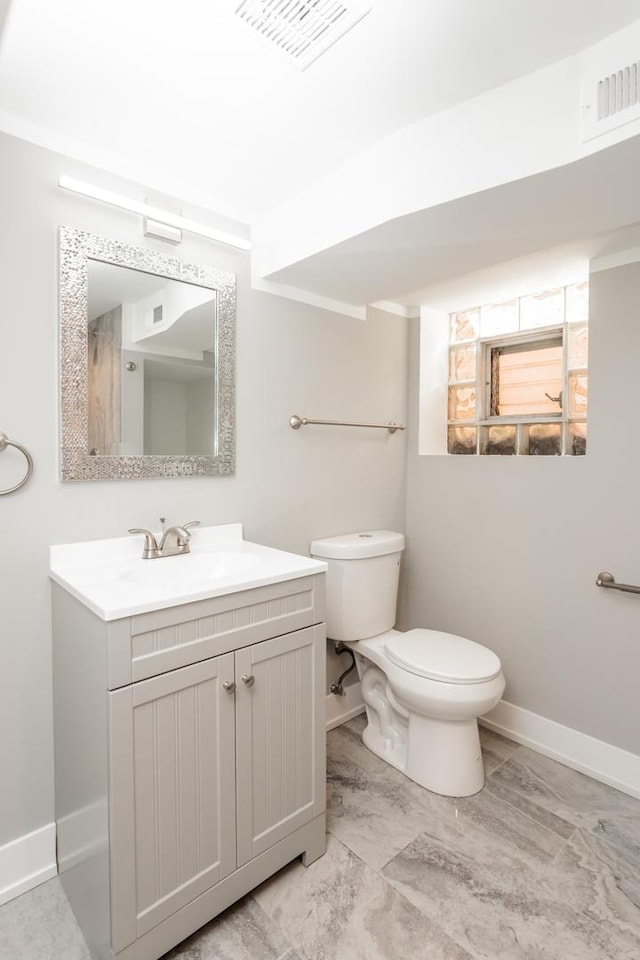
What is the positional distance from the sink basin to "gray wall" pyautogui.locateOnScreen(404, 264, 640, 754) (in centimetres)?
116

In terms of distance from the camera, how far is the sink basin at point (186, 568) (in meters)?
1.43

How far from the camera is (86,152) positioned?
56.6 inches

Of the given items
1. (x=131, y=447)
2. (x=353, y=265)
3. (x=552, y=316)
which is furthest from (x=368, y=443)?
(x=131, y=447)

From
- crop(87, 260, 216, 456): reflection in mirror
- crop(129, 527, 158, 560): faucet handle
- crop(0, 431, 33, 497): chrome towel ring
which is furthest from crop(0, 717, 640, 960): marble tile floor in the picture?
crop(87, 260, 216, 456): reflection in mirror

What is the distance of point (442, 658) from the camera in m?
1.81

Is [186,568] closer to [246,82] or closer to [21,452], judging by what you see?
[21,452]

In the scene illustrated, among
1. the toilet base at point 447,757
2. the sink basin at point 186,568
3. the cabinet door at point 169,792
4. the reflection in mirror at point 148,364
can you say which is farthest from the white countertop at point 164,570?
the toilet base at point 447,757

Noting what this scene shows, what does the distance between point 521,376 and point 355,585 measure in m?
1.25

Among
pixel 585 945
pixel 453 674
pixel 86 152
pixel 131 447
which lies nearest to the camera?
pixel 585 945

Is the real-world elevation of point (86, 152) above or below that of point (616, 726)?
above

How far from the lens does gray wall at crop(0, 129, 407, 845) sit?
1.34m

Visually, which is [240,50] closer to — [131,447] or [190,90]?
[190,90]

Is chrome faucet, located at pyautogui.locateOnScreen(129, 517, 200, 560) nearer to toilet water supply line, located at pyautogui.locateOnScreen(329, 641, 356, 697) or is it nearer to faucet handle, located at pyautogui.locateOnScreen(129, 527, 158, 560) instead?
faucet handle, located at pyautogui.locateOnScreen(129, 527, 158, 560)

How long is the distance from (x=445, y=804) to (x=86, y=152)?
2.42 m
